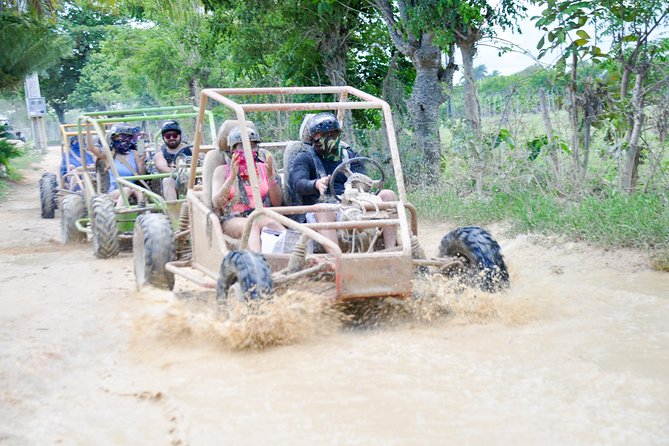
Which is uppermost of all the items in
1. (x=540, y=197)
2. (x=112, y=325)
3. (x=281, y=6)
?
(x=281, y=6)

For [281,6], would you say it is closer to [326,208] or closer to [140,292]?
[140,292]

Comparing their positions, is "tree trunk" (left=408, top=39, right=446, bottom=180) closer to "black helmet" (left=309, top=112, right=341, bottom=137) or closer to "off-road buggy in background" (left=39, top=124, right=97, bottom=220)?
"off-road buggy in background" (left=39, top=124, right=97, bottom=220)

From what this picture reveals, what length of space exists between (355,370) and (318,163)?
7.50 feet

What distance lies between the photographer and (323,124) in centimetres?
653

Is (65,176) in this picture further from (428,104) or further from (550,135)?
(550,135)

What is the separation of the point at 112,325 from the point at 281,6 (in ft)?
26.9

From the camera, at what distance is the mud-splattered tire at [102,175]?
10.8m

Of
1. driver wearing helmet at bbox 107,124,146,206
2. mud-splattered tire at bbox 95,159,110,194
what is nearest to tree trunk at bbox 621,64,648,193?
driver wearing helmet at bbox 107,124,146,206

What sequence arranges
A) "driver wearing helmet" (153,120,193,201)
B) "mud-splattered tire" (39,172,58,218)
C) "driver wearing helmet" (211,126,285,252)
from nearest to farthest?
"driver wearing helmet" (211,126,285,252) < "driver wearing helmet" (153,120,193,201) < "mud-splattered tire" (39,172,58,218)

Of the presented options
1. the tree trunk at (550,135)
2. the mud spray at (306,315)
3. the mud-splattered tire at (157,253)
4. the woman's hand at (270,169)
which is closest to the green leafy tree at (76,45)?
the tree trunk at (550,135)

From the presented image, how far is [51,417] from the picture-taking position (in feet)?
13.9

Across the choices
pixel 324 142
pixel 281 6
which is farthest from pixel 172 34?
pixel 324 142

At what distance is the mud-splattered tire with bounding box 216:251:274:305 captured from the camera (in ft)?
16.9

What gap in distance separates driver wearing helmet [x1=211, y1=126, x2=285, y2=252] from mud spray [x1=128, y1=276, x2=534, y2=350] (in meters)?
0.57
